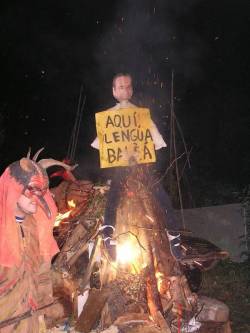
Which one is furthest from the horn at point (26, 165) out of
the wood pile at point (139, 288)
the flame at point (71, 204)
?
the flame at point (71, 204)

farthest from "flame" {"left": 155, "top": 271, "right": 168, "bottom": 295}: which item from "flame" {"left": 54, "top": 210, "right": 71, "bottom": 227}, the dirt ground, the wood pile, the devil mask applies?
the dirt ground

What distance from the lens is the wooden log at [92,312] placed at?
5.85 metres

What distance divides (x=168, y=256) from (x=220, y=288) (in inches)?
187

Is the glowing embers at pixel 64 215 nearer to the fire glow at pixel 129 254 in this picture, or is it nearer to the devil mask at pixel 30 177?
the fire glow at pixel 129 254

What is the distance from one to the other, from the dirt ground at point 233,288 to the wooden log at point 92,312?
116 inches

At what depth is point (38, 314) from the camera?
4.01 metres

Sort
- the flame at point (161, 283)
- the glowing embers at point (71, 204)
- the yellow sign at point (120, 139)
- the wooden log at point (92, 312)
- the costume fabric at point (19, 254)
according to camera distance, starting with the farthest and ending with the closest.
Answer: the glowing embers at point (71, 204)
the wooden log at point (92, 312)
the flame at point (161, 283)
the yellow sign at point (120, 139)
the costume fabric at point (19, 254)

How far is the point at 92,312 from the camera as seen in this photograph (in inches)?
232

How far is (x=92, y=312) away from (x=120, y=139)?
243 centimetres

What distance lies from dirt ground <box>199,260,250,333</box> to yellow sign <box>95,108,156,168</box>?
4.07 meters

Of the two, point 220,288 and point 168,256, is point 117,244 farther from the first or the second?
point 220,288

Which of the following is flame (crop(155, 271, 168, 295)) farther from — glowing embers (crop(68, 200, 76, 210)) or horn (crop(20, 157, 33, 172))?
horn (crop(20, 157, 33, 172))

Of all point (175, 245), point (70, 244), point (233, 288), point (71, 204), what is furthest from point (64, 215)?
point (233, 288)

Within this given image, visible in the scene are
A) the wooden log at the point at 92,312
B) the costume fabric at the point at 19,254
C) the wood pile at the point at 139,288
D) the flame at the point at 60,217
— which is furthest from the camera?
the flame at the point at 60,217
